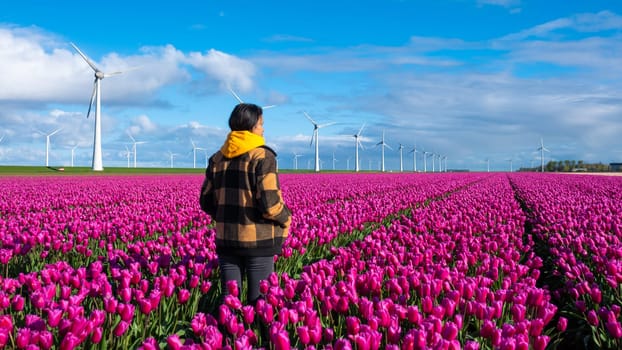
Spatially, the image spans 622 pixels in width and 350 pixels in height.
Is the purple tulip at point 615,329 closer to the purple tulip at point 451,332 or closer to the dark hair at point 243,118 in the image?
the purple tulip at point 451,332

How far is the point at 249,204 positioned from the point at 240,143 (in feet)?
1.87

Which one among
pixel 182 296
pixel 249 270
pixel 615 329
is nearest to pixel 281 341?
pixel 182 296

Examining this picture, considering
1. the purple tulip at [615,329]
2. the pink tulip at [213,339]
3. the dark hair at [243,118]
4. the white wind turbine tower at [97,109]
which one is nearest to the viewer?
the pink tulip at [213,339]

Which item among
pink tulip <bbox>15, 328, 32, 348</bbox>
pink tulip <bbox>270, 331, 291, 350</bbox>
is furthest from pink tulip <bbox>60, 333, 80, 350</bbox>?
pink tulip <bbox>270, 331, 291, 350</bbox>

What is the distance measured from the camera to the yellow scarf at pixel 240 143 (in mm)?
4883

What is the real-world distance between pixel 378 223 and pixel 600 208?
5842 millimetres

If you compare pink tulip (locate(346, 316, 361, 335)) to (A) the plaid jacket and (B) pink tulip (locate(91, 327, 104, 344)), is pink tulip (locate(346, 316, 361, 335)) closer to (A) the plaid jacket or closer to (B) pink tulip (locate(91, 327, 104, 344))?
(A) the plaid jacket

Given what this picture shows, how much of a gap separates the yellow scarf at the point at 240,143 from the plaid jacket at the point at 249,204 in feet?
0.21

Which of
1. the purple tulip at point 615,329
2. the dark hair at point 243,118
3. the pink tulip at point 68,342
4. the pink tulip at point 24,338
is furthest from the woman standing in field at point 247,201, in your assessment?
the purple tulip at point 615,329

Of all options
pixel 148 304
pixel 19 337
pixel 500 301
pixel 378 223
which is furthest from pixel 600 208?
pixel 19 337

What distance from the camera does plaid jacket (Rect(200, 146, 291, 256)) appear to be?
4.88 m

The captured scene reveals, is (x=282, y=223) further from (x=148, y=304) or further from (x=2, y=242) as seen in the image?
(x=2, y=242)

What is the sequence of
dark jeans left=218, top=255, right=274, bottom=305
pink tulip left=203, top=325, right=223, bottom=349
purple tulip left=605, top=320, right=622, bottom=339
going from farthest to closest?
1. dark jeans left=218, top=255, right=274, bottom=305
2. purple tulip left=605, top=320, right=622, bottom=339
3. pink tulip left=203, top=325, right=223, bottom=349

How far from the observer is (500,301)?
4.27m
